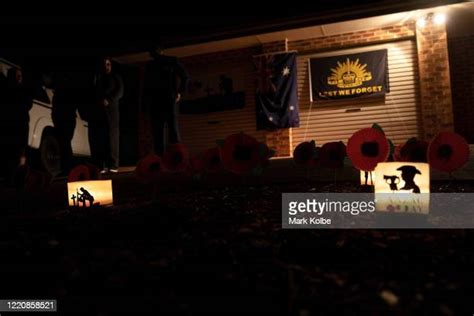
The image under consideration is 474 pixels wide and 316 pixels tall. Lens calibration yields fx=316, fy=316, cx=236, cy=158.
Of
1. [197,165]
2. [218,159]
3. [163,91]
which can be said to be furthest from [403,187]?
[163,91]

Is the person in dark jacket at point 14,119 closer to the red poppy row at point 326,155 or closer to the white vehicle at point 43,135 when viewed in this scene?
the white vehicle at point 43,135

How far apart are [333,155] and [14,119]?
502 cm

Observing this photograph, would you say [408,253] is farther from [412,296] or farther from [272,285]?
[272,285]

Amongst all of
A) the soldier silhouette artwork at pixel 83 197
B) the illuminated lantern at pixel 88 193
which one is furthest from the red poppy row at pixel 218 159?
the soldier silhouette artwork at pixel 83 197

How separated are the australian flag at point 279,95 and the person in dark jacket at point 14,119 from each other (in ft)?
17.4

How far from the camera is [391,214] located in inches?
81.4

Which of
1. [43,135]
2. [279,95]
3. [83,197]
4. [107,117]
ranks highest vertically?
[279,95]

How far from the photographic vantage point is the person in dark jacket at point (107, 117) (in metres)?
4.99

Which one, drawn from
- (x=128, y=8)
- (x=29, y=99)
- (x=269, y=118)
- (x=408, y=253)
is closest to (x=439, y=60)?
(x=269, y=118)

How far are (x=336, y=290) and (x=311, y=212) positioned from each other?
3.29 feet

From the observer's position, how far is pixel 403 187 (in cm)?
201

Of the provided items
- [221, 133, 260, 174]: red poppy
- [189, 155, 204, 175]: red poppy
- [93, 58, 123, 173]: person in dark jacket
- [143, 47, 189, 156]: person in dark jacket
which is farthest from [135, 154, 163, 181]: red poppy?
[93, 58, 123, 173]: person in dark jacket

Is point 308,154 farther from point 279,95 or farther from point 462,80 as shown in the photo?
point 462,80

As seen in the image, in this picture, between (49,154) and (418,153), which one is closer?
(418,153)
